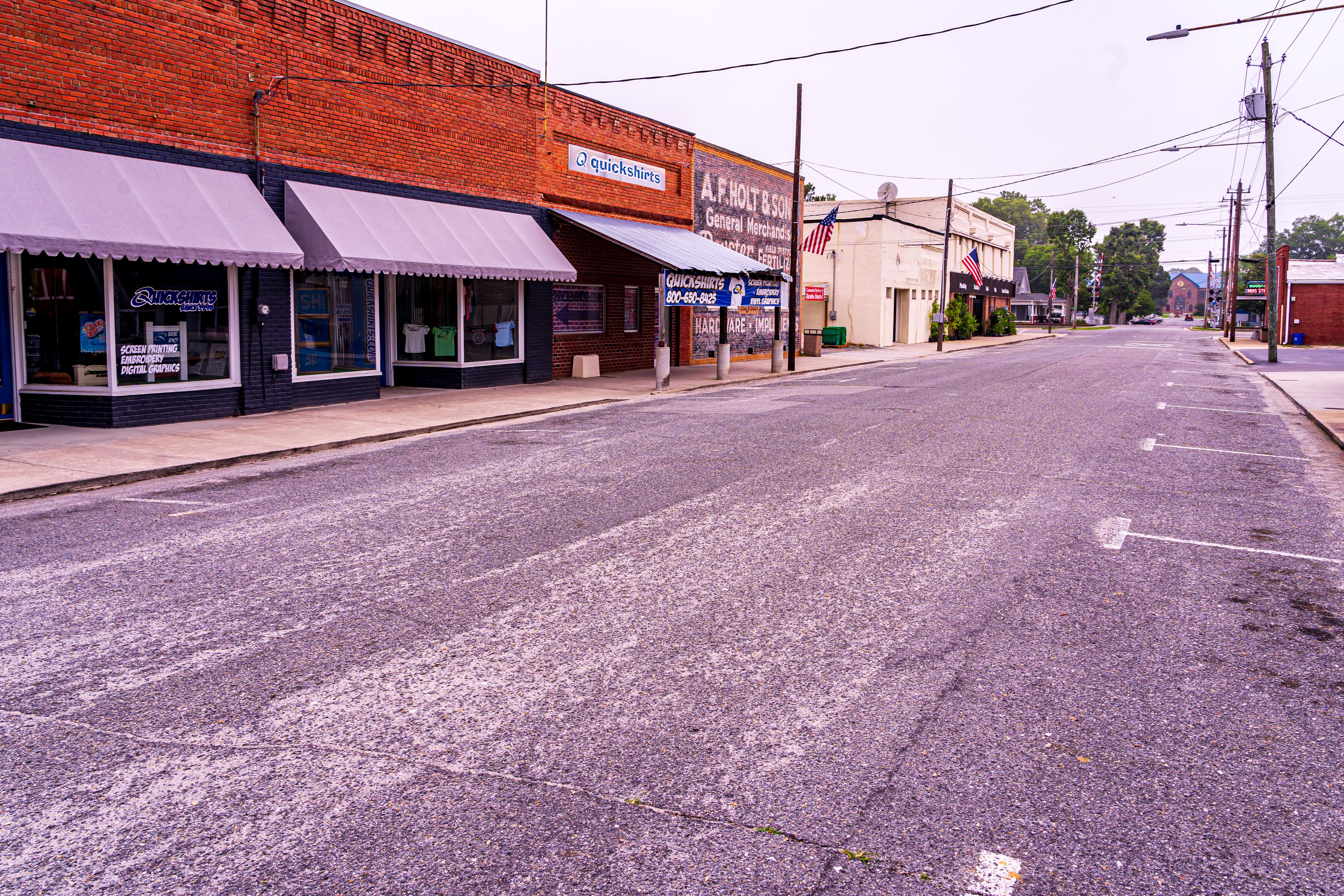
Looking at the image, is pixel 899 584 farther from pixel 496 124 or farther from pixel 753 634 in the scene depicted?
pixel 496 124

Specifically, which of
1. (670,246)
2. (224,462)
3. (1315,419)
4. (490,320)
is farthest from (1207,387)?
(224,462)

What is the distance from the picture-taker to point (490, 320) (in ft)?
69.0

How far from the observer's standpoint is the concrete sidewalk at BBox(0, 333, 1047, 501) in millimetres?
10445

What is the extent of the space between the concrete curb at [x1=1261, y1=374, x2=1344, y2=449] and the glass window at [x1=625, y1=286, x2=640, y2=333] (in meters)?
15.6

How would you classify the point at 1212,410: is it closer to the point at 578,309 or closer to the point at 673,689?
the point at 578,309

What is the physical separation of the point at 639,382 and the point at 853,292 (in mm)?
27510

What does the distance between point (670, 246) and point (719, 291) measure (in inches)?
65.2

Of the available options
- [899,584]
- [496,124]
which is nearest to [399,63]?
[496,124]

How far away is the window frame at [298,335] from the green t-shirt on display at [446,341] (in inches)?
45.2

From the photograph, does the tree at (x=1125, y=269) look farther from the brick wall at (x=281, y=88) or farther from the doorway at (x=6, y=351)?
the doorway at (x=6, y=351)

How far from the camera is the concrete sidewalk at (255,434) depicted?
10.4 metres

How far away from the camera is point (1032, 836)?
3.38 m

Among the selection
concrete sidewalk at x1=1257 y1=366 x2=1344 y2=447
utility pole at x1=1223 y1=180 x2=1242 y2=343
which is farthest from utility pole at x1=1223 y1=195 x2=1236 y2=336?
concrete sidewalk at x1=1257 y1=366 x2=1344 y2=447

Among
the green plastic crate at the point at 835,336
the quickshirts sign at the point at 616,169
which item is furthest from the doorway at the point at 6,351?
the green plastic crate at the point at 835,336
